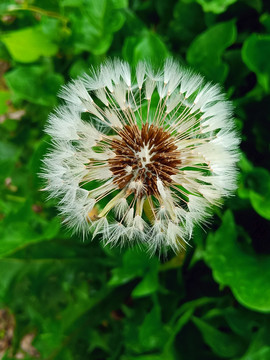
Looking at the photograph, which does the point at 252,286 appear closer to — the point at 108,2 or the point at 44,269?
the point at 44,269

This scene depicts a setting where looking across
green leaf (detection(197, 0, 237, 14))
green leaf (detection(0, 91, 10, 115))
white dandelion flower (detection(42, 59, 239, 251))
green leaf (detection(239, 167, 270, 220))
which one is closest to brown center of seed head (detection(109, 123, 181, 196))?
white dandelion flower (detection(42, 59, 239, 251))

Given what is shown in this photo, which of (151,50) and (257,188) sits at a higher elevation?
(151,50)

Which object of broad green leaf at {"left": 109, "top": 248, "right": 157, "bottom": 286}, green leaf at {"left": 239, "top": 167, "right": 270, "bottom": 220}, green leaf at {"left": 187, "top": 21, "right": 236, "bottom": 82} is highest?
green leaf at {"left": 187, "top": 21, "right": 236, "bottom": 82}

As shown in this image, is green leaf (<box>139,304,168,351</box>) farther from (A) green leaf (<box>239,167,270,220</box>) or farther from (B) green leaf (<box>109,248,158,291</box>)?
(A) green leaf (<box>239,167,270,220</box>)

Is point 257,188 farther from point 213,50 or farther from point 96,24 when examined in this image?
point 96,24

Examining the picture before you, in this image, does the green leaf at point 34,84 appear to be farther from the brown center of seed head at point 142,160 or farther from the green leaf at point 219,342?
the green leaf at point 219,342

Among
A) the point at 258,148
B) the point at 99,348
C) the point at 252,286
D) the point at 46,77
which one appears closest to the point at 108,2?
the point at 46,77

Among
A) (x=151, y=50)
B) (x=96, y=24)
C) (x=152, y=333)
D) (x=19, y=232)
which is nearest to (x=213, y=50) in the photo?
(x=151, y=50)

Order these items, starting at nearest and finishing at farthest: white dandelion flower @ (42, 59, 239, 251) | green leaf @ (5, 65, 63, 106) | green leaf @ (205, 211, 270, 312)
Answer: white dandelion flower @ (42, 59, 239, 251)
green leaf @ (205, 211, 270, 312)
green leaf @ (5, 65, 63, 106)
